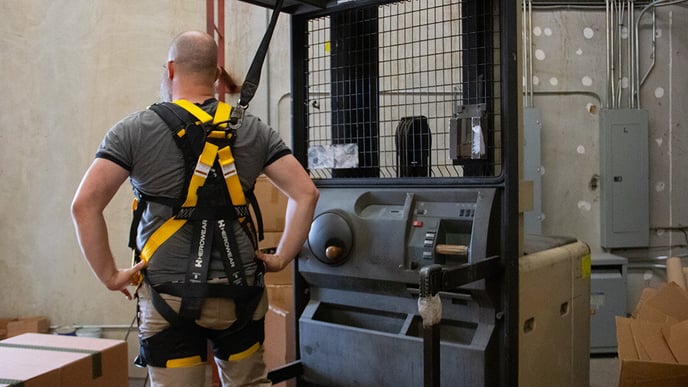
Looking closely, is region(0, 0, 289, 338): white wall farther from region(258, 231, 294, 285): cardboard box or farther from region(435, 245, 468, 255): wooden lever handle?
region(435, 245, 468, 255): wooden lever handle

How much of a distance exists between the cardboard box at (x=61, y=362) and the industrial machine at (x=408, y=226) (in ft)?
1.77

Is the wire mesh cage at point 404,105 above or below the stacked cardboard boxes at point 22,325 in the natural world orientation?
above

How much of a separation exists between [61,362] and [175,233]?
0.61 metres

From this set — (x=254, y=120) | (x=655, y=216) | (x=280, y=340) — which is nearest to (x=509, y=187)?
(x=254, y=120)

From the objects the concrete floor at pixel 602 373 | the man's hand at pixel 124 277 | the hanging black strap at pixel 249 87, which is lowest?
the concrete floor at pixel 602 373

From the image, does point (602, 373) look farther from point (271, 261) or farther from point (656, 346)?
point (271, 261)

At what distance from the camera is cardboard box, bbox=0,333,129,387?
168 centimetres

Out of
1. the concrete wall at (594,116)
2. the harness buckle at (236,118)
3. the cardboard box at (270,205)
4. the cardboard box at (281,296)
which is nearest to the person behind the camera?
the harness buckle at (236,118)

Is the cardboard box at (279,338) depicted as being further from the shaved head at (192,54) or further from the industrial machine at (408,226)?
the shaved head at (192,54)

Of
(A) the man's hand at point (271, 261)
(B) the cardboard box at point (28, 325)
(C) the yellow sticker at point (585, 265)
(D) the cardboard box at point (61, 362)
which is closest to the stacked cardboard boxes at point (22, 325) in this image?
(B) the cardboard box at point (28, 325)

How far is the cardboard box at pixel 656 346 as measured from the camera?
7.16 feet

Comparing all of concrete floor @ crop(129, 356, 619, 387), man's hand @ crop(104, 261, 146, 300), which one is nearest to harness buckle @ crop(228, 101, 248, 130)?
man's hand @ crop(104, 261, 146, 300)

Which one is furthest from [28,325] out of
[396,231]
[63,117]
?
[396,231]

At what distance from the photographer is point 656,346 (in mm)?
2404
